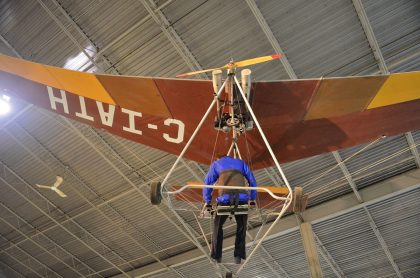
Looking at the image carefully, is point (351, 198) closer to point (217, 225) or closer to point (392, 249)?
point (392, 249)

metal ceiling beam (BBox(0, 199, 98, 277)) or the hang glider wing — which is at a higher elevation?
metal ceiling beam (BBox(0, 199, 98, 277))

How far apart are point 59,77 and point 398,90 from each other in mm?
5398

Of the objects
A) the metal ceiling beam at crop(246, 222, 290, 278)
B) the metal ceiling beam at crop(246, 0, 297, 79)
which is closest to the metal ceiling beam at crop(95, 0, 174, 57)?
the metal ceiling beam at crop(246, 0, 297, 79)

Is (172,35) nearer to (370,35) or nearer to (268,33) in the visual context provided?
(268,33)

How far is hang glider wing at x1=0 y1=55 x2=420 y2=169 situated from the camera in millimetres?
5758

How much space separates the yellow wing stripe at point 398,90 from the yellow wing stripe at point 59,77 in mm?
4296

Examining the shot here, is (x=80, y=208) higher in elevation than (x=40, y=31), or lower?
lower

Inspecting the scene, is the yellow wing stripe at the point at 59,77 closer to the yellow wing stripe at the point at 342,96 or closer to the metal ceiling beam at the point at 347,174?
the yellow wing stripe at the point at 342,96

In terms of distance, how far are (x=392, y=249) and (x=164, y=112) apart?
1313 cm

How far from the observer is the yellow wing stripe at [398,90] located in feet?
18.7

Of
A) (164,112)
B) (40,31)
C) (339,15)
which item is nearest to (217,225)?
(164,112)

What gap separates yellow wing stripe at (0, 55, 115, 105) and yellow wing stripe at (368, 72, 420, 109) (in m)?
4.30

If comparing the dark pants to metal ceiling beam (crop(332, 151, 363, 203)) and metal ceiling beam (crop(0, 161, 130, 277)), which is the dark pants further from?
metal ceiling beam (crop(0, 161, 130, 277))

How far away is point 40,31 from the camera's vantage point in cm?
1218
